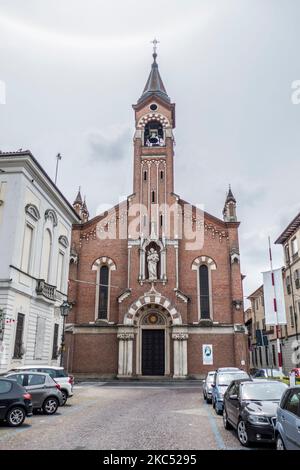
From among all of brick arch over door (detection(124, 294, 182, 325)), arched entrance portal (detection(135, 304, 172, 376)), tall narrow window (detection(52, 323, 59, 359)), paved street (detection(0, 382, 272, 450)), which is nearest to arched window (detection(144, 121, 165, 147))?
brick arch over door (detection(124, 294, 182, 325))

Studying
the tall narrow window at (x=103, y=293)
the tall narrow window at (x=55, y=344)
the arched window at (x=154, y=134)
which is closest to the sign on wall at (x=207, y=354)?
the tall narrow window at (x=103, y=293)

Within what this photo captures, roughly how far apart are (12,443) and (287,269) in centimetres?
3967

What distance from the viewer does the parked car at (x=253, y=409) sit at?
908 centimetres

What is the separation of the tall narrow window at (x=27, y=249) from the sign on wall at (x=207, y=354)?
16158 millimetres

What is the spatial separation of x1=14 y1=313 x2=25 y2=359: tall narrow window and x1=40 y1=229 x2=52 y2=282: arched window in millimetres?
3640

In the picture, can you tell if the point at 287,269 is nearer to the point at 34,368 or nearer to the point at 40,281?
the point at 40,281

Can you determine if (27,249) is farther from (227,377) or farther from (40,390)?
(227,377)

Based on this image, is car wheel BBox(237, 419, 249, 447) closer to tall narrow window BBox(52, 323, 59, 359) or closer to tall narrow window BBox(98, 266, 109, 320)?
tall narrow window BBox(52, 323, 59, 359)

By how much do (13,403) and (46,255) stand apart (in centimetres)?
1481

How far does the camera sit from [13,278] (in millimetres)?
20141

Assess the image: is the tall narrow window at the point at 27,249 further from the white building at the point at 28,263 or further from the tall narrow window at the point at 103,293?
the tall narrow window at the point at 103,293

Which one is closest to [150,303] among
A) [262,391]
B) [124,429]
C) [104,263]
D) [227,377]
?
[104,263]
